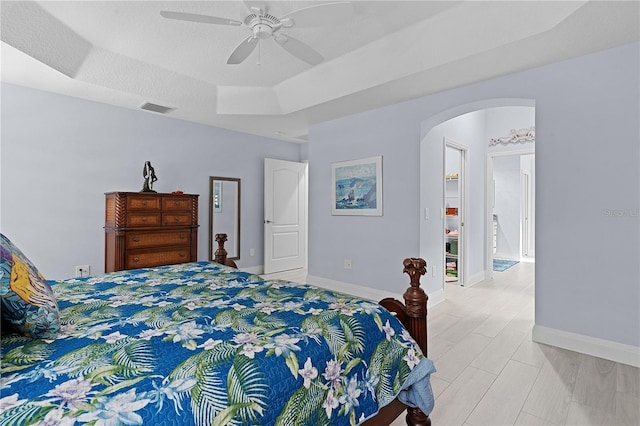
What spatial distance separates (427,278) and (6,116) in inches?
194

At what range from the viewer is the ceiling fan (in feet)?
6.37

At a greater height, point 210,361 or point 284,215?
point 284,215

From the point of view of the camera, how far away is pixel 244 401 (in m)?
0.93

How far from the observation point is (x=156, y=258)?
384cm

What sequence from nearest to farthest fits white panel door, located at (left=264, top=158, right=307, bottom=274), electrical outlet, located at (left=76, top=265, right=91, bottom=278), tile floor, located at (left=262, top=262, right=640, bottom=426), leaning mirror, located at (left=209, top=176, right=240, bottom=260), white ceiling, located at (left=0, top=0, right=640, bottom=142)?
tile floor, located at (left=262, top=262, right=640, bottom=426) < white ceiling, located at (left=0, top=0, right=640, bottom=142) < electrical outlet, located at (left=76, top=265, right=91, bottom=278) < leaning mirror, located at (left=209, top=176, right=240, bottom=260) < white panel door, located at (left=264, top=158, right=307, bottom=274)

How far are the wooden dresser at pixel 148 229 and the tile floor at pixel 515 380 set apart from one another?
3.10 meters

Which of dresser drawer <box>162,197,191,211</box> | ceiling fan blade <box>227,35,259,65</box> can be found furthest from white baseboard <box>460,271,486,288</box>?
ceiling fan blade <box>227,35,259,65</box>

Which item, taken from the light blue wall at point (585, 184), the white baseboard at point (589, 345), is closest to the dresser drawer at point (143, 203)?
the light blue wall at point (585, 184)

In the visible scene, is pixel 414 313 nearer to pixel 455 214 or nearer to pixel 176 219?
pixel 176 219

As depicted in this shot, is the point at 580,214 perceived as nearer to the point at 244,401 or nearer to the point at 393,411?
the point at 393,411

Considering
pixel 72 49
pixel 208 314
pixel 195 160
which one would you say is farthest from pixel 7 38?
pixel 208 314

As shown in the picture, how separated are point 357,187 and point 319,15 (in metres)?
2.54

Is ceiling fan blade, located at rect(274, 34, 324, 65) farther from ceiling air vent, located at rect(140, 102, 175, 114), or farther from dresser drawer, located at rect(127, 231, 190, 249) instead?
dresser drawer, located at rect(127, 231, 190, 249)

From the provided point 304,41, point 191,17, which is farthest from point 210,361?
point 304,41
